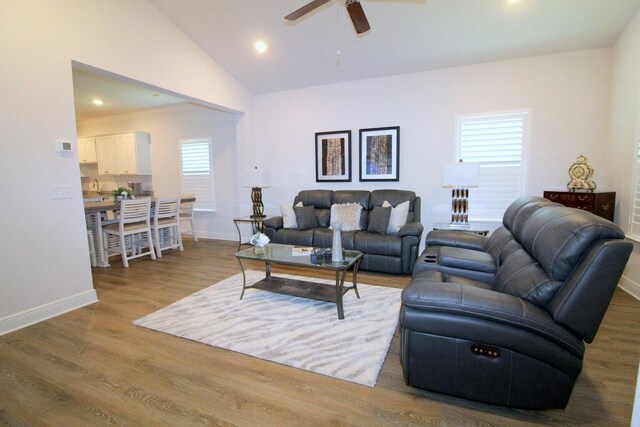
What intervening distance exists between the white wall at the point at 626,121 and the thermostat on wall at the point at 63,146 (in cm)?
565

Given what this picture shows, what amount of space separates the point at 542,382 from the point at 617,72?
3978 millimetres

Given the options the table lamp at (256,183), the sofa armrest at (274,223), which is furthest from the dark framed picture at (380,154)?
the table lamp at (256,183)

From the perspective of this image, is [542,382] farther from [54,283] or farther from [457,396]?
[54,283]

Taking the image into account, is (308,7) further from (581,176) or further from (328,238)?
(581,176)

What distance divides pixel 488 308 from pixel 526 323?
→ 0.17 metres

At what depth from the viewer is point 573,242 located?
1544 millimetres

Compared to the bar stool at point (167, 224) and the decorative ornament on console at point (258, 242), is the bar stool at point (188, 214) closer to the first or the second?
the bar stool at point (167, 224)

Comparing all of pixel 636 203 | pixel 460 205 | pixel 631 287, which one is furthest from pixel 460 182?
pixel 631 287

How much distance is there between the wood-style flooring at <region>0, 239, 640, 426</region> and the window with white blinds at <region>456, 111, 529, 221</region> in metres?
1.97

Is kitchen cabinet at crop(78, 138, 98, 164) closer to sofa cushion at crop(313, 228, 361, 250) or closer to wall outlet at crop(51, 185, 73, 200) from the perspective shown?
wall outlet at crop(51, 185, 73, 200)

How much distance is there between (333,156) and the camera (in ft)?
17.3

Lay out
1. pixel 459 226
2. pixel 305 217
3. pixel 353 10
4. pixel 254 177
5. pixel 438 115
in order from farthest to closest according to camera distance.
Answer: pixel 254 177
pixel 305 217
pixel 438 115
pixel 459 226
pixel 353 10

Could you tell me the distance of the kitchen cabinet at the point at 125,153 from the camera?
269 inches

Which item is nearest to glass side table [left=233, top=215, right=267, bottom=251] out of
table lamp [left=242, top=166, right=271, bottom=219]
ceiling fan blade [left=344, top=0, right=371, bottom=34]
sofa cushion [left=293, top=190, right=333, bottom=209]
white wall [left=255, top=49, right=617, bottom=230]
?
table lamp [left=242, top=166, right=271, bottom=219]
